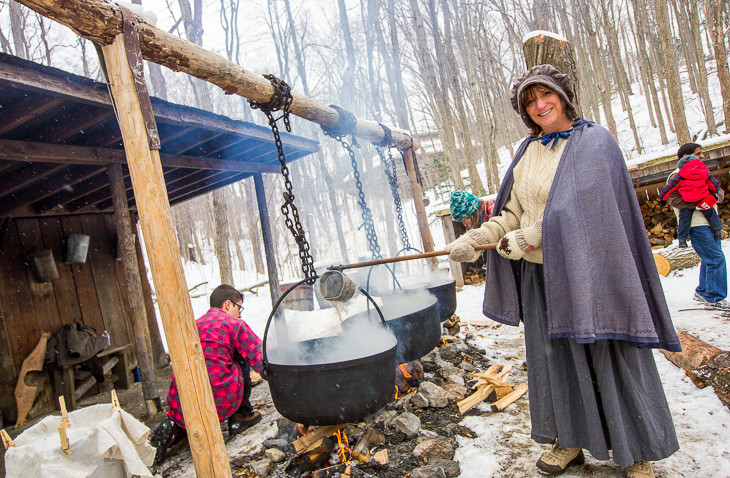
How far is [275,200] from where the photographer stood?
2409 centimetres

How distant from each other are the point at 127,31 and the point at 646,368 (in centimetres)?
322

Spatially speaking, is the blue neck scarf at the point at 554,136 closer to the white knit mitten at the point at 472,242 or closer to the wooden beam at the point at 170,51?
the white knit mitten at the point at 472,242

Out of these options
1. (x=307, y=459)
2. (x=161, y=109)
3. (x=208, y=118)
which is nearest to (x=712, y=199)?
(x=307, y=459)

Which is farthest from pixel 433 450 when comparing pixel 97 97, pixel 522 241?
pixel 97 97

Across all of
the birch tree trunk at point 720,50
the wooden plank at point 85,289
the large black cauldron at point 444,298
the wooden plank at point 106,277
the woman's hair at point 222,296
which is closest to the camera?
the woman's hair at point 222,296

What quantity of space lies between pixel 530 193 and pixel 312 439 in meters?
2.29

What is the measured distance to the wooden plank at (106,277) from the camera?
6305 mm

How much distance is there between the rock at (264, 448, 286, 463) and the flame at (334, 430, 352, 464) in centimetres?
44

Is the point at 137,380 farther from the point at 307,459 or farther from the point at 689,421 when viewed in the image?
the point at 689,421

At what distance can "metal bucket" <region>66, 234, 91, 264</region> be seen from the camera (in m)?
5.71

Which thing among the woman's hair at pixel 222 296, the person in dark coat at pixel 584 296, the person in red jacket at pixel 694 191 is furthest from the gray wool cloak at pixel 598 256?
the person in red jacket at pixel 694 191

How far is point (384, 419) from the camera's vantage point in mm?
3172

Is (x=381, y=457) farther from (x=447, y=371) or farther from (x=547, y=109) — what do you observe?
(x=547, y=109)

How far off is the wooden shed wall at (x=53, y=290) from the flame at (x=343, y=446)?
192 inches
